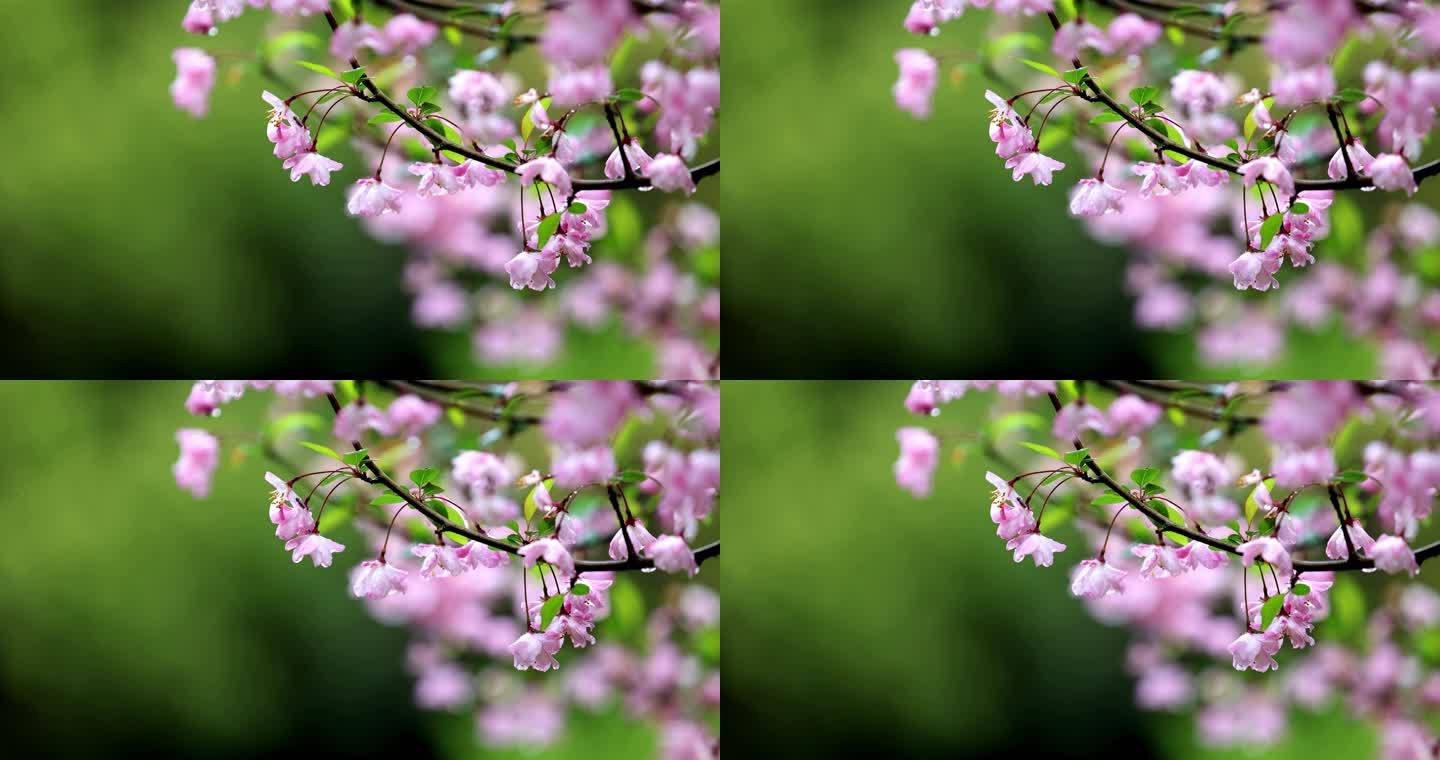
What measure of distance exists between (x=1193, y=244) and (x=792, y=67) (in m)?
0.61

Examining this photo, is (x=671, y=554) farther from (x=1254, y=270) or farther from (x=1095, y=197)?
(x=1254, y=270)

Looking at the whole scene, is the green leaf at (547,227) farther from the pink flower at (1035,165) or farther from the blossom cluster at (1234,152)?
the pink flower at (1035,165)

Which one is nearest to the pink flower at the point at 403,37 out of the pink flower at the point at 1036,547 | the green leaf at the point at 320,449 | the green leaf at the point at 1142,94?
the green leaf at the point at 320,449

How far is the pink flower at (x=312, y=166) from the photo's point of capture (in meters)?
1.88

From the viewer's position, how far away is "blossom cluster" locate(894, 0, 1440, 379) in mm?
1873

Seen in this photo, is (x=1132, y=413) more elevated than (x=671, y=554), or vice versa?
(x=1132, y=413)

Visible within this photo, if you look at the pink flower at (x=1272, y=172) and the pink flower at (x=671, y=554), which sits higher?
the pink flower at (x=1272, y=172)

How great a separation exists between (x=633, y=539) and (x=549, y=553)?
125 mm

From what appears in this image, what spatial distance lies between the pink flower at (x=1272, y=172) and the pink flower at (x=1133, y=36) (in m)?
0.22

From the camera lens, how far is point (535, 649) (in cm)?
195

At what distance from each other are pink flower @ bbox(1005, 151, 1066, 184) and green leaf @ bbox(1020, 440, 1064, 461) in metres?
0.37

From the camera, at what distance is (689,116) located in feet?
6.37

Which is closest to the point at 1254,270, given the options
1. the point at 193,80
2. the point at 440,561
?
the point at 440,561

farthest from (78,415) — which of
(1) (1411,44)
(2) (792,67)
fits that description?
(1) (1411,44)
